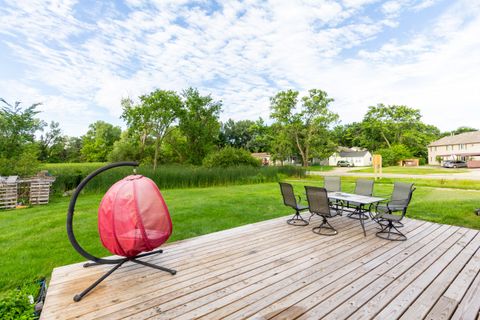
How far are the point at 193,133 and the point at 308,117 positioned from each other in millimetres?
13971

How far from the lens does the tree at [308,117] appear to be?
25906mm

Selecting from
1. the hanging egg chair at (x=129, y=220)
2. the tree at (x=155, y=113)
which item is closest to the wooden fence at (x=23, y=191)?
the hanging egg chair at (x=129, y=220)

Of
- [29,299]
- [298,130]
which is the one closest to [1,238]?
[29,299]

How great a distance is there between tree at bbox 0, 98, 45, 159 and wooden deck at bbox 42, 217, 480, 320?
9.92m

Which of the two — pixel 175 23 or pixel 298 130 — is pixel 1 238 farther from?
pixel 298 130

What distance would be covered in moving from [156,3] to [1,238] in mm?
8131

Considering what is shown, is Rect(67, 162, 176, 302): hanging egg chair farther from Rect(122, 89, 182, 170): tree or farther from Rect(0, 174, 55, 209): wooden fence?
Rect(122, 89, 182, 170): tree

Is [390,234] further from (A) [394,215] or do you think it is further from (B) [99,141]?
(B) [99,141]

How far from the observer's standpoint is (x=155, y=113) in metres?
18.7

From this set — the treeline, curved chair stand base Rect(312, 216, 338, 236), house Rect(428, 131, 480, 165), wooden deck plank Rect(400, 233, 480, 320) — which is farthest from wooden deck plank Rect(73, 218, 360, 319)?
house Rect(428, 131, 480, 165)

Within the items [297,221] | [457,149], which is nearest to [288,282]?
[297,221]

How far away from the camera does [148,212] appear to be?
220 centimetres

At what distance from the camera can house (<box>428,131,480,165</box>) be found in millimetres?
34094

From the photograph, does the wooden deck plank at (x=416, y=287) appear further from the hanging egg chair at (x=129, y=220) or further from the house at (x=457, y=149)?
the house at (x=457, y=149)
